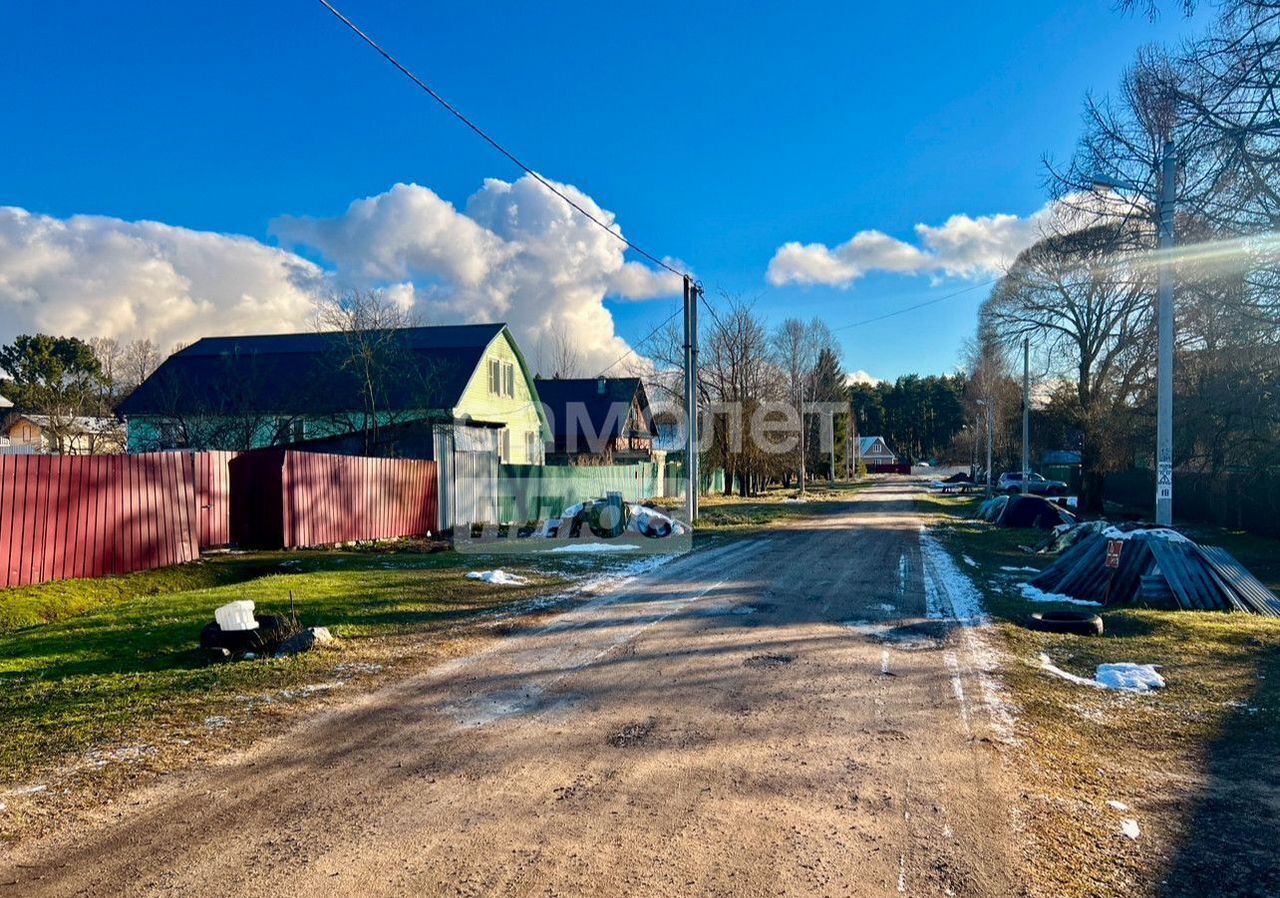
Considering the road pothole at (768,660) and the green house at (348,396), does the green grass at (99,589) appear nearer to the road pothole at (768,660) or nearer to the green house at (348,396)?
the road pothole at (768,660)

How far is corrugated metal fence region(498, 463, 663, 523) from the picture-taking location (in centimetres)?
2334

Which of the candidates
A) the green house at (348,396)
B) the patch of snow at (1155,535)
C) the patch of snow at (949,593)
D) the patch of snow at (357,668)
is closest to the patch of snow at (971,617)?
the patch of snow at (949,593)

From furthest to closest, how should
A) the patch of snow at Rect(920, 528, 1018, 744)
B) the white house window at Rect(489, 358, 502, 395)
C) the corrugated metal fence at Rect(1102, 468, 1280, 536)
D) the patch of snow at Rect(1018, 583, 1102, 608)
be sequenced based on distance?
the white house window at Rect(489, 358, 502, 395) < the corrugated metal fence at Rect(1102, 468, 1280, 536) < the patch of snow at Rect(1018, 583, 1102, 608) < the patch of snow at Rect(920, 528, 1018, 744)

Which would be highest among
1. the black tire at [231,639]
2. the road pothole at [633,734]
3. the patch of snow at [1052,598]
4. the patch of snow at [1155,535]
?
the patch of snow at [1155,535]

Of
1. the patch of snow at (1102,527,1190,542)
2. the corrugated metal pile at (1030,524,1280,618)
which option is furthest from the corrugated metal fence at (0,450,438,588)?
the patch of snow at (1102,527,1190,542)

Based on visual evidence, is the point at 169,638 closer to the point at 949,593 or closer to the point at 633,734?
the point at 633,734

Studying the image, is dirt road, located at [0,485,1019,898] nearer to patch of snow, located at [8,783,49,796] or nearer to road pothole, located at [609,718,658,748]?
road pothole, located at [609,718,658,748]

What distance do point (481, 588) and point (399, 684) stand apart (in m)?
4.71

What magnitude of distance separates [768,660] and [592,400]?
4050 centimetres

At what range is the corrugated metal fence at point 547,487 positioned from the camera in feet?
76.6

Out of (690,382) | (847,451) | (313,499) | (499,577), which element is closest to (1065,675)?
(499,577)

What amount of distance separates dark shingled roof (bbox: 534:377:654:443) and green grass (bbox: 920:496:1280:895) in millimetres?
→ 37229

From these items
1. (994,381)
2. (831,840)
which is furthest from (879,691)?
(994,381)

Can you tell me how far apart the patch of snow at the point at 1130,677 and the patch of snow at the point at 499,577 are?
7623 millimetres
